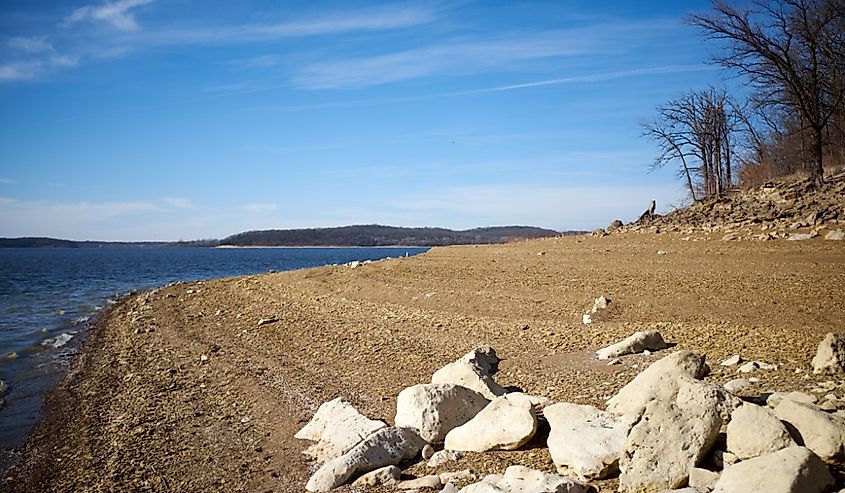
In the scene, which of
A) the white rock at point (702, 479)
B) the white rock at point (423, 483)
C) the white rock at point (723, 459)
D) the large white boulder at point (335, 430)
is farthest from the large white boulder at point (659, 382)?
the large white boulder at point (335, 430)

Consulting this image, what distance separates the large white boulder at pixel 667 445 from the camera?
162 inches

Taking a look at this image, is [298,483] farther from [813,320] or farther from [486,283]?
[486,283]

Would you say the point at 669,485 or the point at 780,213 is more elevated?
the point at 780,213

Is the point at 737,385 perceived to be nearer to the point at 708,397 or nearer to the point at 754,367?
the point at 754,367

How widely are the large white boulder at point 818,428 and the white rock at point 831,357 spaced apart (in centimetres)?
181

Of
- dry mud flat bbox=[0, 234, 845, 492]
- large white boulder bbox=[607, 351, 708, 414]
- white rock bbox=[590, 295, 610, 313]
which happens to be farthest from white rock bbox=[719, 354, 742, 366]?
white rock bbox=[590, 295, 610, 313]

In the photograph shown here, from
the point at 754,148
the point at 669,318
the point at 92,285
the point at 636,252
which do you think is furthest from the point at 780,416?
the point at 92,285

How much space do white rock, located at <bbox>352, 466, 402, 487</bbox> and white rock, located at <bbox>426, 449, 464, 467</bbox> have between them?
322mm

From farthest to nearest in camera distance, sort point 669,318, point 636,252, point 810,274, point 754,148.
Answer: point 754,148, point 636,252, point 810,274, point 669,318

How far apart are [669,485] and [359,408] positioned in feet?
14.2

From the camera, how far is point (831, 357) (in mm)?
5844

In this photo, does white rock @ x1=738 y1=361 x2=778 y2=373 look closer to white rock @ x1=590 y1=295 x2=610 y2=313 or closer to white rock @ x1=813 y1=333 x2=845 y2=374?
white rock @ x1=813 y1=333 x2=845 y2=374

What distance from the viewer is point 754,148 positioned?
29234 millimetres

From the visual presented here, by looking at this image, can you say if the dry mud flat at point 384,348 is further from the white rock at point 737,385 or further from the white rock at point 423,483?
the white rock at point 423,483
